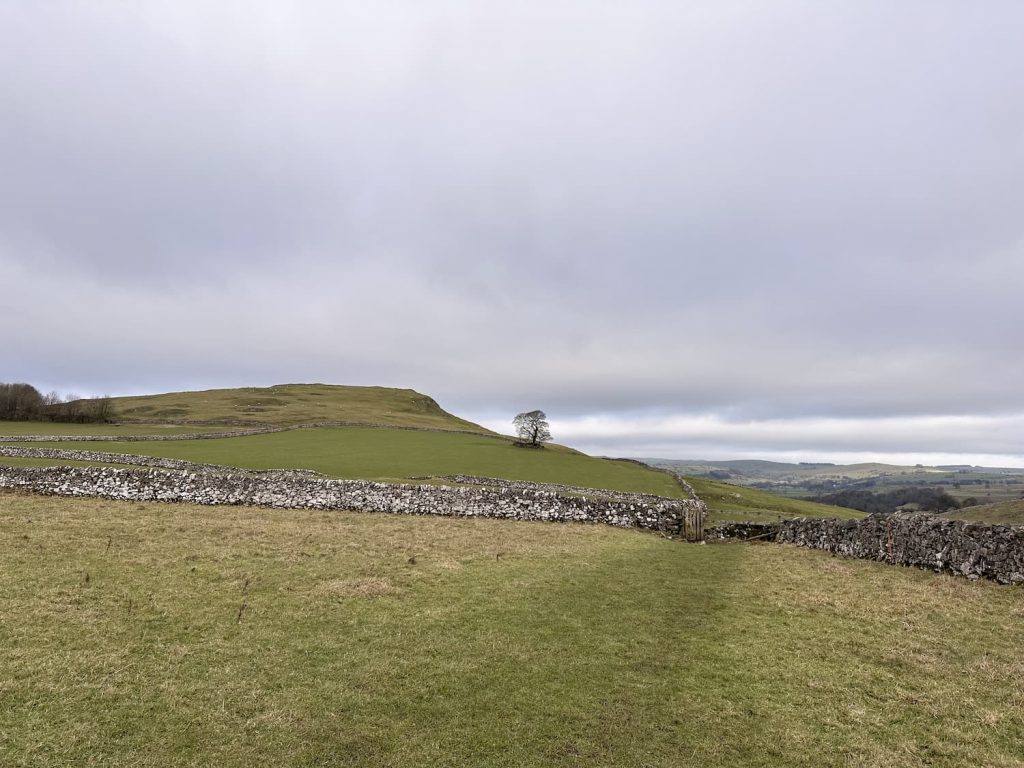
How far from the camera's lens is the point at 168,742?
23.1 ft

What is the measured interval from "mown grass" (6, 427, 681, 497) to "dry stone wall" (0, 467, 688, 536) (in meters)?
7.63

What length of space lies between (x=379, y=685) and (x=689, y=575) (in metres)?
12.1

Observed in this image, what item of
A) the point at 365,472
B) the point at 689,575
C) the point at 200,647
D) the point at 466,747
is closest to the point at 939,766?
the point at 466,747

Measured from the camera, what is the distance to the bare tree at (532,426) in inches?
2958

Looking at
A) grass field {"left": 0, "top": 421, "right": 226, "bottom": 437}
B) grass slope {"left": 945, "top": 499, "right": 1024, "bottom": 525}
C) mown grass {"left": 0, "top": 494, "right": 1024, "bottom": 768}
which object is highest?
grass field {"left": 0, "top": 421, "right": 226, "bottom": 437}

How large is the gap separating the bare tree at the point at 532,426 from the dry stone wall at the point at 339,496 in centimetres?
4550

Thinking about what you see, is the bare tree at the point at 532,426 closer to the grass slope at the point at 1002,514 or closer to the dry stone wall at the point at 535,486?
the dry stone wall at the point at 535,486

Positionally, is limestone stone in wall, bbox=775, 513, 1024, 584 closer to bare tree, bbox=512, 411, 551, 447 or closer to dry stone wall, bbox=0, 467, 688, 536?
dry stone wall, bbox=0, 467, 688, 536

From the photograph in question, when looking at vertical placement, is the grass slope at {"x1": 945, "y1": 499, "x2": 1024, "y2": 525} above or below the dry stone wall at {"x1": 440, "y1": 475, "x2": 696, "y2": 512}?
above

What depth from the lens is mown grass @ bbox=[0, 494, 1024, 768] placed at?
725 cm

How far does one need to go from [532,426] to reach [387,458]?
106 feet

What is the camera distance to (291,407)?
109812 millimetres

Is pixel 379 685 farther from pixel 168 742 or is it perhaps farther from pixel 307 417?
pixel 307 417

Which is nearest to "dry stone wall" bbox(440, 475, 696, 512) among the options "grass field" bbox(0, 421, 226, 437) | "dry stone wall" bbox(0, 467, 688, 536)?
"dry stone wall" bbox(0, 467, 688, 536)
